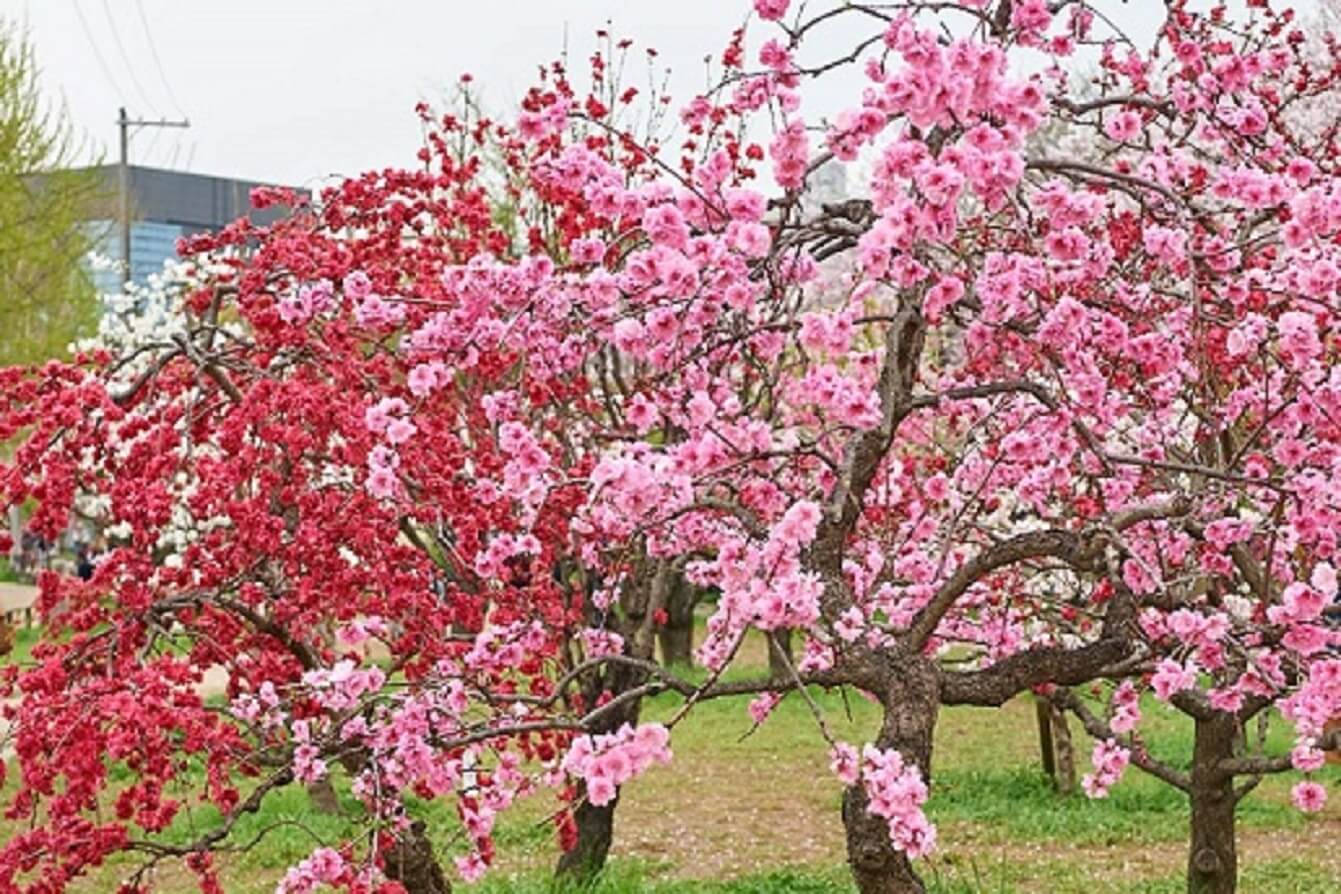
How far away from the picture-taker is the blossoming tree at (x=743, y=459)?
3.86m

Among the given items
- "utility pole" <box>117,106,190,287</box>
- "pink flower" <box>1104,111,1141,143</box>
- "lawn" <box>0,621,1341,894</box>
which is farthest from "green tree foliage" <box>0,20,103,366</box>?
"pink flower" <box>1104,111,1141,143</box>

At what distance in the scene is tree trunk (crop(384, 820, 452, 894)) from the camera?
528 cm

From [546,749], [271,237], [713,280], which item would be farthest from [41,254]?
[713,280]

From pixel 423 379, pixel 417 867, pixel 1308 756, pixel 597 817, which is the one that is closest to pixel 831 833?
pixel 597 817

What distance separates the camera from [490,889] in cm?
678

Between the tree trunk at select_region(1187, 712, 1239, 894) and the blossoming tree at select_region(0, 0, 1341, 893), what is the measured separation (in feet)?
1.80

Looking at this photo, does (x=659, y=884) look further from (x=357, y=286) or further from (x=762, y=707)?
(x=357, y=286)

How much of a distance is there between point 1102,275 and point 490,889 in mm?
3829

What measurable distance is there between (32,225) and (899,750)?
68.7ft

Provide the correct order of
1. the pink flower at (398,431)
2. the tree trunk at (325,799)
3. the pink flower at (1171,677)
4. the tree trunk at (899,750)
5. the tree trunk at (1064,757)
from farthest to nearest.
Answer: the tree trunk at (1064,757), the tree trunk at (325,799), the pink flower at (398,431), the pink flower at (1171,677), the tree trunk at (899,750)

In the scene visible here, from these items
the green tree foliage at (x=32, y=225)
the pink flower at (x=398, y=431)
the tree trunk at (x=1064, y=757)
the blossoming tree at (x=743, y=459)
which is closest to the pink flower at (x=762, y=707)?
the blossoming tree at (x=743, y=459)

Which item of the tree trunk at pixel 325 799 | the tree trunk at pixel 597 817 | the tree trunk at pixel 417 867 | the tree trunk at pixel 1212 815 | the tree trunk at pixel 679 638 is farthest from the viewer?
the tree trunk at pixel 679 638

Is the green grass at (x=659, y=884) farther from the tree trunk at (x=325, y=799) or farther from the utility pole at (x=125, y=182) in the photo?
the utility pole at (x=125, y=182)

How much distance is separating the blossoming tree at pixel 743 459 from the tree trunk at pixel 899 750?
0.01 metres
